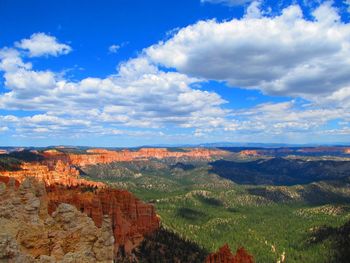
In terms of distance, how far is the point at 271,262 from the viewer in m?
184

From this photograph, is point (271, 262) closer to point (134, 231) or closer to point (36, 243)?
point (134, 231)

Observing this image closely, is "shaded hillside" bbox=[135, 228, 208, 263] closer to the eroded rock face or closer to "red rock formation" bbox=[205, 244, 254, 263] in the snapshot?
"red rock formation" bbox=[205, 244, 254, 263]

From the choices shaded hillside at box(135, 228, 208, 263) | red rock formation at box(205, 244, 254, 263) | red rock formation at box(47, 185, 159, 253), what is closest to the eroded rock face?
red rock formation at box(205, 244, 254, 263)

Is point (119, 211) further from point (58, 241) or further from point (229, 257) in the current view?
point (58, 241)

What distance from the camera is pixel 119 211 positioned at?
454 ft

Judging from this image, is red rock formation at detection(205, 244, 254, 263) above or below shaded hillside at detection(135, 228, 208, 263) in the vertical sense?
above

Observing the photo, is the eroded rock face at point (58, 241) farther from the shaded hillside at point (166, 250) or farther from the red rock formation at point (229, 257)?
the shaded hillside at point (166, 250)

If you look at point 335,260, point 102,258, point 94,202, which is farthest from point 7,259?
point 335,260

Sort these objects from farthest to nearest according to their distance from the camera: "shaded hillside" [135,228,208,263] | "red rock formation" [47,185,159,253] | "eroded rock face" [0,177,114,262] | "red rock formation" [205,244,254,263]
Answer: "shaded hillside" [135,228,208,263], "red rock formation" [47,185,159,253], "red rock formation" [205,244,254,263], "eroded rock face" [0,177,114,262]

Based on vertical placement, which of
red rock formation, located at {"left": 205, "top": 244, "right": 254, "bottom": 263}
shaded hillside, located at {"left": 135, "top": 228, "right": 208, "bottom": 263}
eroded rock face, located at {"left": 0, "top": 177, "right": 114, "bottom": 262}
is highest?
eroded rock face, located at {"left": 0, "top": 177, "right": 114, "bottom": 262}

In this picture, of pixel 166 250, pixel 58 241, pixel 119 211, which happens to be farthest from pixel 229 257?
pixel 58 241

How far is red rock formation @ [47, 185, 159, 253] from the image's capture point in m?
129

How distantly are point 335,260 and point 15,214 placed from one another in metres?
165

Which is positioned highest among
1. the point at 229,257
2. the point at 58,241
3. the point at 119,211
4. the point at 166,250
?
the point at 58,241
